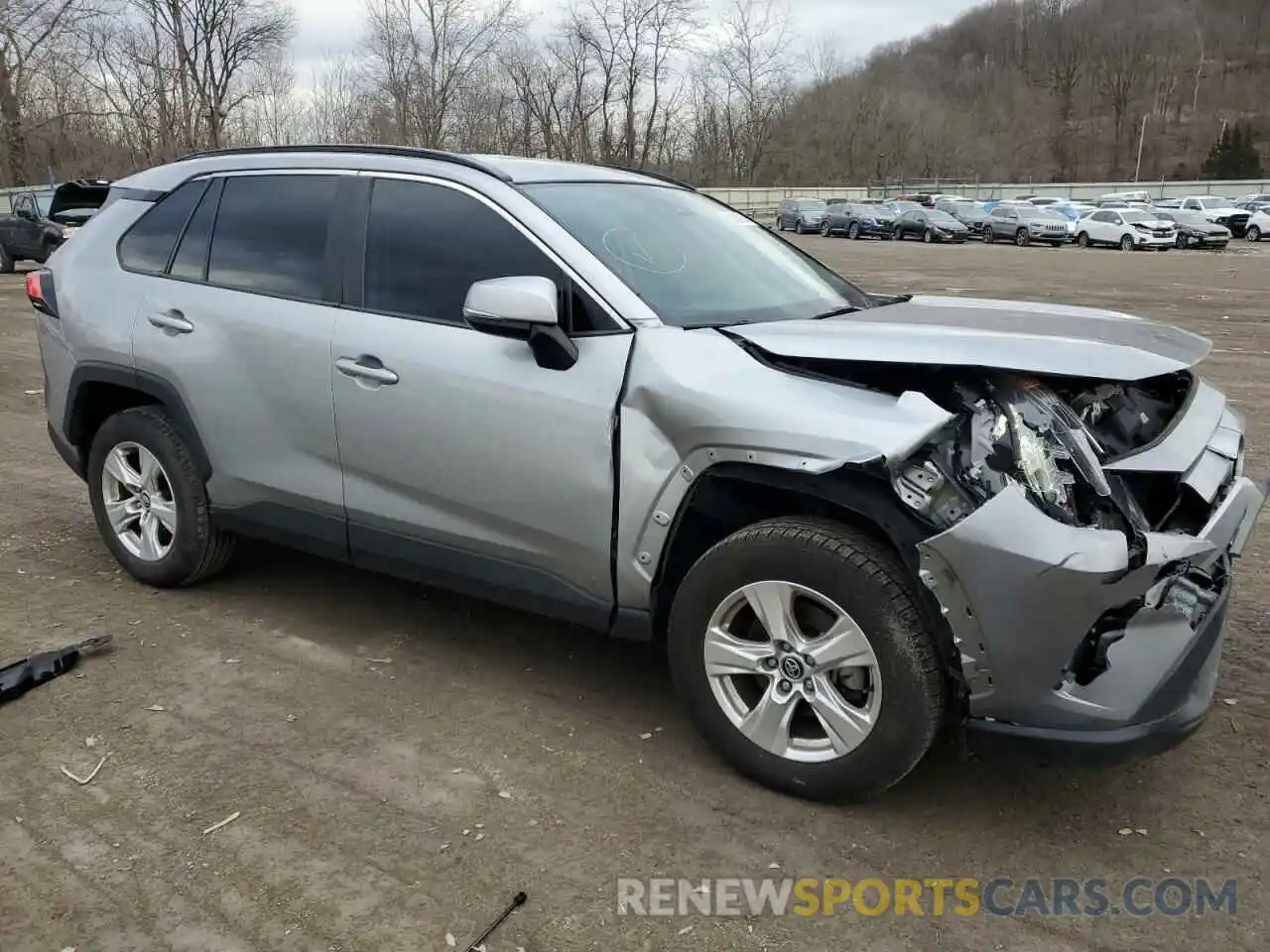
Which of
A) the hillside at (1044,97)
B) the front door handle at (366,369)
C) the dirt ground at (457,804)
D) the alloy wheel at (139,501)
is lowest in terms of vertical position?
the dirt ground at (457,804)

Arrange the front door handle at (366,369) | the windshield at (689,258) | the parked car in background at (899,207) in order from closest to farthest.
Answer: the windshield at (689,258), the front door handle at (366,369), the parked car in background at (899,207)

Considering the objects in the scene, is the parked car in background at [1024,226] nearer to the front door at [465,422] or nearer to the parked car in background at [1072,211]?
the parked car in background at [1072,211]

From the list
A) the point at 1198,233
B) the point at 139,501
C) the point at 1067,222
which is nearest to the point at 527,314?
the point at 139,501

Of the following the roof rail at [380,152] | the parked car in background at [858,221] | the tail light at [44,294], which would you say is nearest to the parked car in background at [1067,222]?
the parked car in background at [858,221]

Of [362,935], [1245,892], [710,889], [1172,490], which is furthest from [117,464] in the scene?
[1245,892]

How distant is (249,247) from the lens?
418 centimetres

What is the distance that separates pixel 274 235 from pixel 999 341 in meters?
2.73

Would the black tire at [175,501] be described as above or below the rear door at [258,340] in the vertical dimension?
below

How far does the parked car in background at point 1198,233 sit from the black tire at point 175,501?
36.7 metres

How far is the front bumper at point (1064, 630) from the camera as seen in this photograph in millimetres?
2551

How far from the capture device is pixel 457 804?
3.08 m

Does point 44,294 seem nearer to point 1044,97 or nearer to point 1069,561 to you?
point 1069,561

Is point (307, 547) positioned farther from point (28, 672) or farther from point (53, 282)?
point (53, 282)

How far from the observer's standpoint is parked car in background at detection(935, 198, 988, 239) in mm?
41250
